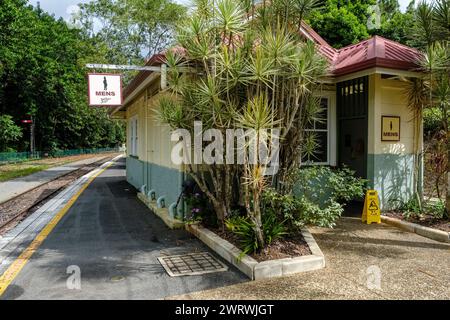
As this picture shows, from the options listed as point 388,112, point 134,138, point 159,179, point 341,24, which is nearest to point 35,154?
point 134,138

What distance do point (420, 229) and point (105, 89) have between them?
6.55 m

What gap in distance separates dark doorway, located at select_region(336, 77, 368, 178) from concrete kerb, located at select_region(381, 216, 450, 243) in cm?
138

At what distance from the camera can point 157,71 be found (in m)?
6.58

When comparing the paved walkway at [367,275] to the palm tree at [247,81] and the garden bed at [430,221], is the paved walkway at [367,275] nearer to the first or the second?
the garden bed at [430,221]

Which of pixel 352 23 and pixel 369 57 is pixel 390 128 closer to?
pixel 369 57

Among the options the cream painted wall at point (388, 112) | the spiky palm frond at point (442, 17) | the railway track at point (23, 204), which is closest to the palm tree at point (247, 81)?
the cream painted wall at point (388, 112)

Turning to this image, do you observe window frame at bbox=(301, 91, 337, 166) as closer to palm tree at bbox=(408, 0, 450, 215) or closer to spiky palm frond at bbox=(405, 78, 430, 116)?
spiky palm frond at bbox=(405, 78, 430, 116)

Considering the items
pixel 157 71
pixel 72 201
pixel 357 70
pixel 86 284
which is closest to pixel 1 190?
pixel 72 201

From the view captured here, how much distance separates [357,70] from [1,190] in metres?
12.7

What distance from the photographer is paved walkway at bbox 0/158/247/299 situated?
4.20 meters

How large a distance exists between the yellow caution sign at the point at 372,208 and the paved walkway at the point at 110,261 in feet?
10.8

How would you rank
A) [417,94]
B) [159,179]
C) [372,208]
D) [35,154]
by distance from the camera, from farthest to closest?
[35,154] → [159,179] → [417,94] → [372,208]

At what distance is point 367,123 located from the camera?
7.67 meters
